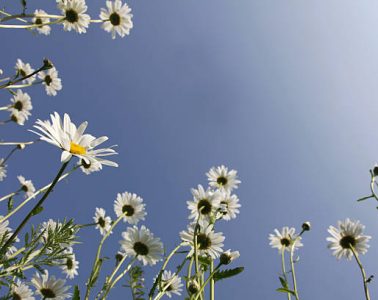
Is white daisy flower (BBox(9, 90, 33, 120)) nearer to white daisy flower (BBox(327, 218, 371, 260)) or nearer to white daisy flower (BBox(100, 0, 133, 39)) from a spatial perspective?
white daisy flower (BBox(100, 0, 133, 39))

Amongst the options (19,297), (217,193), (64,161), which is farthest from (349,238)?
(64,161)

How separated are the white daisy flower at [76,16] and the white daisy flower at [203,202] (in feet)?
7.54

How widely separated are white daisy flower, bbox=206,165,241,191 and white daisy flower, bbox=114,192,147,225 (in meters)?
0.87

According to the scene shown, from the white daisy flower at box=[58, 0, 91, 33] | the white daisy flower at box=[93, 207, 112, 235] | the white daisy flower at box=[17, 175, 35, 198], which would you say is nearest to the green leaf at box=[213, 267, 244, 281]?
the white daisy flower at box=[93, 207, 112, 235]

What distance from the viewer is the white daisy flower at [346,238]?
3229 mm

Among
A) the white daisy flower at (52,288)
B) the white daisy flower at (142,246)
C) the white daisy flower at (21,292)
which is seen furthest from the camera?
the white daisy flower at (142,246)

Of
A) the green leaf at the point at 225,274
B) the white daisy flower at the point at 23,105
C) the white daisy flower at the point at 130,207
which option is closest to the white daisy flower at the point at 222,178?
the white daisy flower at the point at 130,207

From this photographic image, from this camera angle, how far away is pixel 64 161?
1.28 meters

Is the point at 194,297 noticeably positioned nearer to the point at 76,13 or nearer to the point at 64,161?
the point at 64,161

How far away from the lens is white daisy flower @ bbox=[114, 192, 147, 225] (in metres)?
3.66

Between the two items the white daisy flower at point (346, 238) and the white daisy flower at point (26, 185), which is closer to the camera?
the white daisy flower at point (346, 238)

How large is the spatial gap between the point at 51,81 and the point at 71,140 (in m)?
4.11

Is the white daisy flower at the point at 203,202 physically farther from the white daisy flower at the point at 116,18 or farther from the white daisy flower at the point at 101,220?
the white daisy flower at the point at 116,18

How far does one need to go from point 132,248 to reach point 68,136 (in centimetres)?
129
